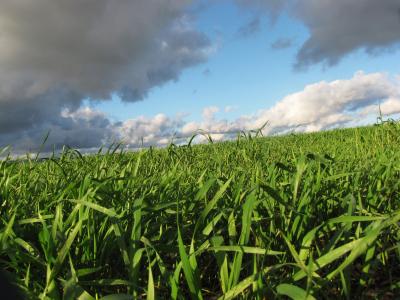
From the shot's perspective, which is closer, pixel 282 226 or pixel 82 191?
pixel 282 226

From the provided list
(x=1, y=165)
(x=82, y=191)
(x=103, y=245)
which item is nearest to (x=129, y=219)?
(x=103, y=245)

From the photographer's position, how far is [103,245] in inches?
70.4

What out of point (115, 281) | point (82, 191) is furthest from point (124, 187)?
point (115, 281)

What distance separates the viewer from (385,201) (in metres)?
2.50

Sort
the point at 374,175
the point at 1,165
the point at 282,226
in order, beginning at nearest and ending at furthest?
the point at 282,226 < the point at 374,175 < the point at 1,165

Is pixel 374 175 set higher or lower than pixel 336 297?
higher

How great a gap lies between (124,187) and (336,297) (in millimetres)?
1435

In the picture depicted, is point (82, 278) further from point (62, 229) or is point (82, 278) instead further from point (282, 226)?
point (282, 226)

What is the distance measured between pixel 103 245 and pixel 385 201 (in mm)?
1737

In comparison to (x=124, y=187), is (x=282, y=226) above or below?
below

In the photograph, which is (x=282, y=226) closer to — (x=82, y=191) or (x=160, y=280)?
(x=160, y=280)

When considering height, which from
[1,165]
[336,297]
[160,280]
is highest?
[1,165]

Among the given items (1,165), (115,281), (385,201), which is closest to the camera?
(115,281)

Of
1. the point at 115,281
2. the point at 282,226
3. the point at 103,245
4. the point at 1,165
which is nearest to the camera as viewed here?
the point at 115,281
